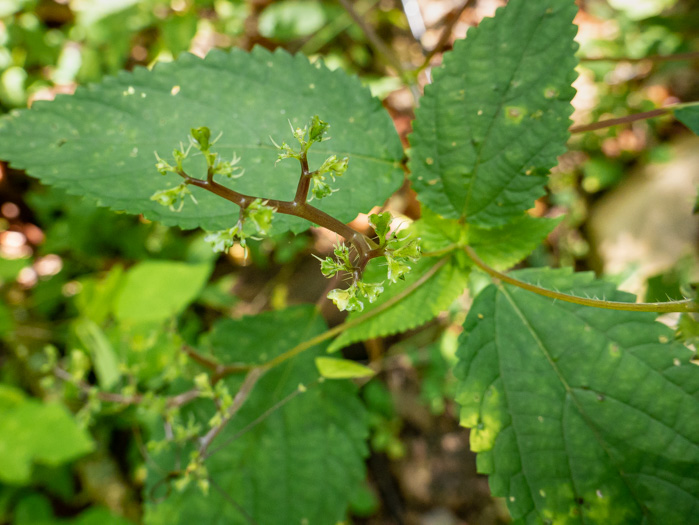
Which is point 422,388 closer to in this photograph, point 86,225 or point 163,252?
point 163,252

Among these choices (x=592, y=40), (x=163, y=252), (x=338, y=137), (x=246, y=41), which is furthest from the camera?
(x=246, y=41)

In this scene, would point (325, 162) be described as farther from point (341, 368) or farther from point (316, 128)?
point (341, 368)

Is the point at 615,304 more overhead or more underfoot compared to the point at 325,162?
more underfoot

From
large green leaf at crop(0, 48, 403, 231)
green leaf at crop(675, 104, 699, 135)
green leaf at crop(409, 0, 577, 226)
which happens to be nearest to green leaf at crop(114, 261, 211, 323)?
large green leaf at crop(0, 48, 403, 231)

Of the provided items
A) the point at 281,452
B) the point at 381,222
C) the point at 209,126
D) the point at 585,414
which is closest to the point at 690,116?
the point at 585,414

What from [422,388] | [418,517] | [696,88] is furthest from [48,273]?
[696,88]

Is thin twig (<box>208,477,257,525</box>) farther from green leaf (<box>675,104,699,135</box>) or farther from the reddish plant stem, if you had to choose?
green leaf (<box>675,104,699,135</box>)
